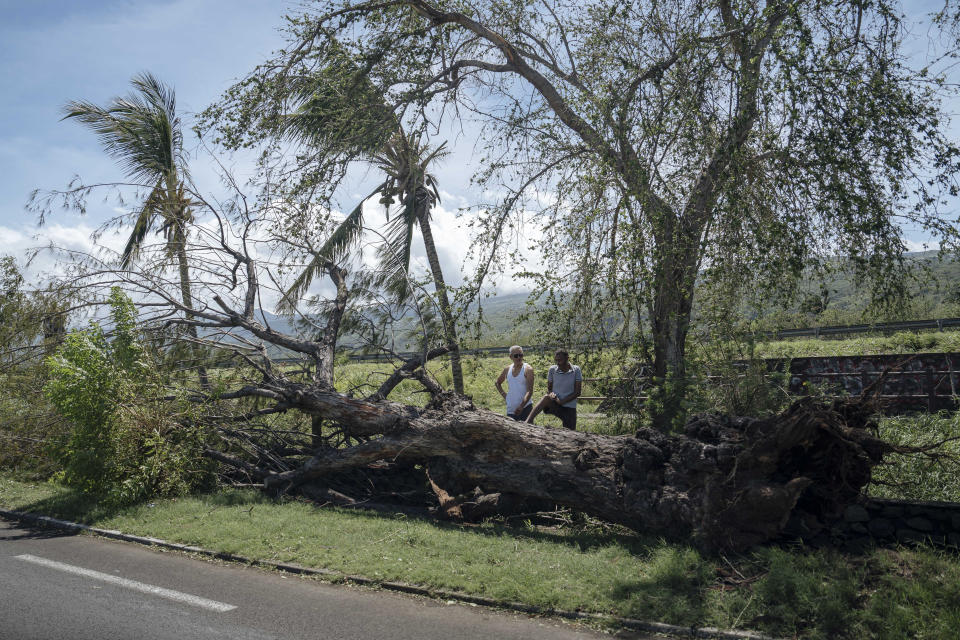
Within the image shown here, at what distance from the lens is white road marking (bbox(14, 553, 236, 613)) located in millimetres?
5406

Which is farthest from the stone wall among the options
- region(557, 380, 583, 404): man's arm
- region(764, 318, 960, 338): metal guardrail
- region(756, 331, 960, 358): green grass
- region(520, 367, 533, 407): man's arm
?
region(764, 318, 960, 338): metal guardrail

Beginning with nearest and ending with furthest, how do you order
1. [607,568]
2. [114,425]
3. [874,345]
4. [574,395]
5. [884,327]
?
[607,568] → [114,425] → [574,395] → [874,345] → [884,327]

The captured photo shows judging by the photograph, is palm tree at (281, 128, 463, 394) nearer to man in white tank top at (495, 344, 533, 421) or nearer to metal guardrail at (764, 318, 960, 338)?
man in white tank top at (495, 344, 533, 421)

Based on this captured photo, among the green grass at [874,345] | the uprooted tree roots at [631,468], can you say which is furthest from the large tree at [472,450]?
the green grass at [874,345]

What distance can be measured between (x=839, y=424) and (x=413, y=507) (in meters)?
5.33

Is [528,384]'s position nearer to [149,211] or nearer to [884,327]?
[149,211]

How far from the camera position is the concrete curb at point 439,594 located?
4590 mm

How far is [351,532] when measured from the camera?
23.9 feet

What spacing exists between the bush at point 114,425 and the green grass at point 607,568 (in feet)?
1.96

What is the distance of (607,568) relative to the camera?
18.9 feet

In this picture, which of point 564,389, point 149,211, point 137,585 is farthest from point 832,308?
point 149,211

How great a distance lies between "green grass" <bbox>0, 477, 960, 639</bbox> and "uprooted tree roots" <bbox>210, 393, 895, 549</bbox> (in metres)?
0.35

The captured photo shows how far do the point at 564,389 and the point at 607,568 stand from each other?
3.90 meters

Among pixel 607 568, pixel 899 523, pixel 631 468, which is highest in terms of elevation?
pixel 631 468
